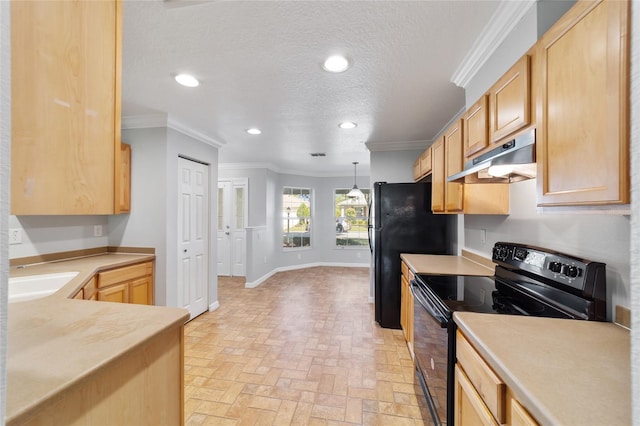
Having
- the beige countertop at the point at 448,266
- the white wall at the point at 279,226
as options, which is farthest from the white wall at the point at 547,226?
the white wall at the point at 279,226

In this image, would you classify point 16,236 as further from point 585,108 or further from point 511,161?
point 585,108

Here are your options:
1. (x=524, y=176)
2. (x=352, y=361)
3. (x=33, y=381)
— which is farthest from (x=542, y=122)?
(x=352, y=361)

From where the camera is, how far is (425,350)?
1675 millimetres

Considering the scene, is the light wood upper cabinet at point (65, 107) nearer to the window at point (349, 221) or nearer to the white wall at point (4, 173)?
the white wall at point (4, 173)

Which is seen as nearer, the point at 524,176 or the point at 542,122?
the point at 542,122

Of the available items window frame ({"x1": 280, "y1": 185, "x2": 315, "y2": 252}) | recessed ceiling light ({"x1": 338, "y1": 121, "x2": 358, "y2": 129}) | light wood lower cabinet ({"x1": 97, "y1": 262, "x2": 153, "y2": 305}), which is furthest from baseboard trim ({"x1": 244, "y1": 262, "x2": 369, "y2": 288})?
recessed ceiling light ({"x1": 338, "y1": 121, "x2": 358, "y2": 129})

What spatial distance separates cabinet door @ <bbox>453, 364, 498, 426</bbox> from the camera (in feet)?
3.09

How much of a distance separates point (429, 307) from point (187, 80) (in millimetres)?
2402

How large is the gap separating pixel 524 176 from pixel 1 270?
2.03 m

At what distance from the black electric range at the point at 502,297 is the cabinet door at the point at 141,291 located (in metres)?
2.66

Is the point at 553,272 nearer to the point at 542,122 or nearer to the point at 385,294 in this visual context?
the point at 542,122

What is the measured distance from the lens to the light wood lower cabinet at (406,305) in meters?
2.46

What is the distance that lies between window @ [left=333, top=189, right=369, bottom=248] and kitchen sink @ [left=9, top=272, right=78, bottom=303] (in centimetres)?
Result: 542

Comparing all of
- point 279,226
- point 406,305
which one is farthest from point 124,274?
point 279,226
